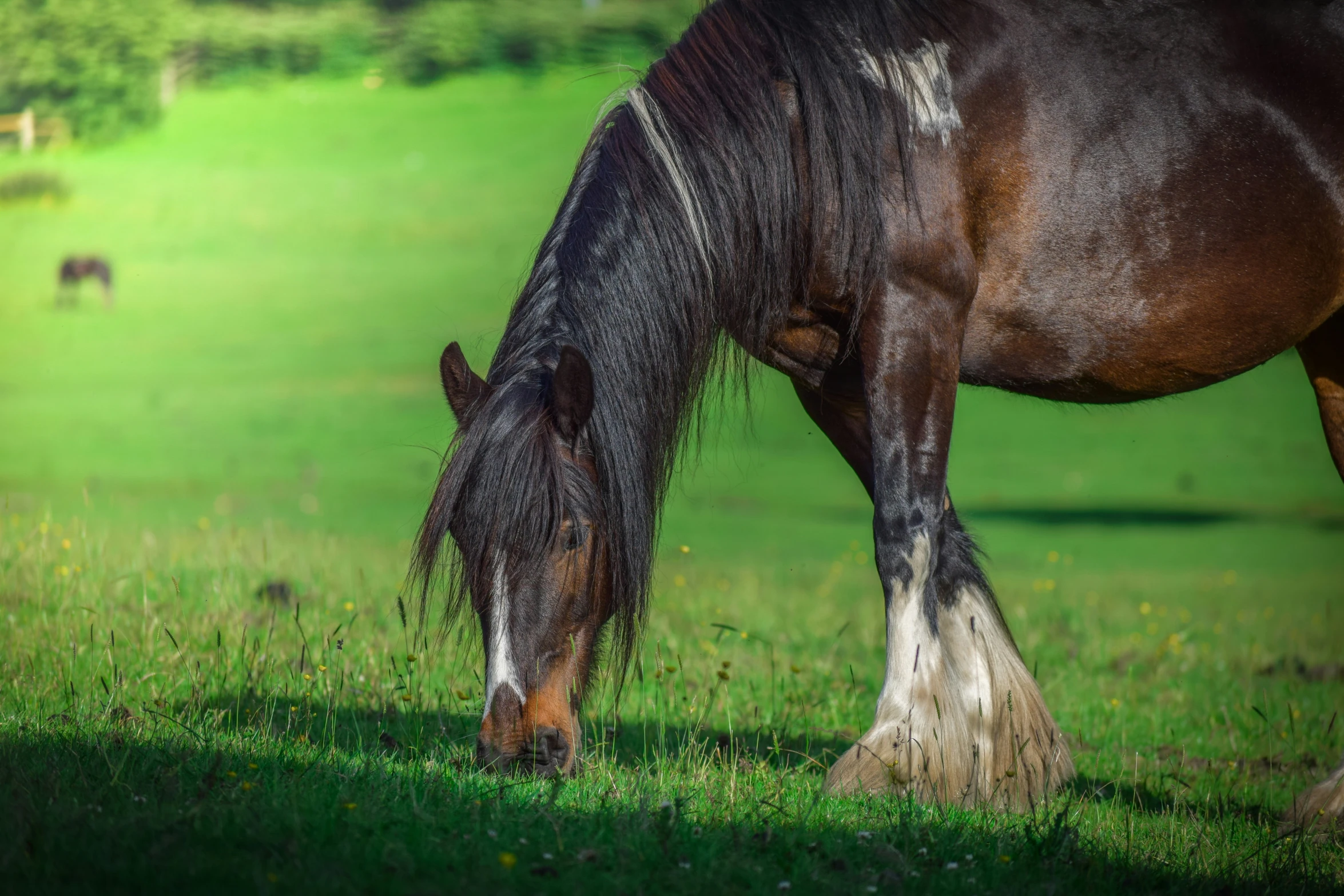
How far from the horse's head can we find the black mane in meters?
0.01

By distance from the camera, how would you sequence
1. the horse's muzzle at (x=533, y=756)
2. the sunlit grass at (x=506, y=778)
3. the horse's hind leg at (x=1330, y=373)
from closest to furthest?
1. the sunlit grass at (x=506, y=778)
2. the horse's muzzle at (x=533, y=756)
3. the horse's hind leg at (x=1330, y=373)

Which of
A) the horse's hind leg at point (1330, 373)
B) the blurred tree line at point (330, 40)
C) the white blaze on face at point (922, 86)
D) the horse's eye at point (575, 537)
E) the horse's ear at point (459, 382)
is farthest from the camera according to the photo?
the blurred tree line at point (330, 40)

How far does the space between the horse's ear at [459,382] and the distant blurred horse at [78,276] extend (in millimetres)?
25527

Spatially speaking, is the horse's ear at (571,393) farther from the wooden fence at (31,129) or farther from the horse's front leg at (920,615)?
the wooden fence at (31,129)

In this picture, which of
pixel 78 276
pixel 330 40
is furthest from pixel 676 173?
pixel 330 40

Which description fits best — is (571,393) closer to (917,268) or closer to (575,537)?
(575,537)

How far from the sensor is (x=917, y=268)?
4.06 m

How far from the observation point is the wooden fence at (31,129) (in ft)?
84.8

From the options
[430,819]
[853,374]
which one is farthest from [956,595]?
[430,819]

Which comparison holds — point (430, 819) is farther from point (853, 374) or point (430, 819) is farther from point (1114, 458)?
point (1114, 458)

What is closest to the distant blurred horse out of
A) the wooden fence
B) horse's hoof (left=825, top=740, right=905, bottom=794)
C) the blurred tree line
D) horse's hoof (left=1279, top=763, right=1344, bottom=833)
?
the wooden fence

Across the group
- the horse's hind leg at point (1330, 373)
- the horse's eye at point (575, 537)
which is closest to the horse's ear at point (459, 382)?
the horse's eye at point (575, 537)

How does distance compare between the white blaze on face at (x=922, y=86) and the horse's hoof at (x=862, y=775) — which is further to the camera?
the white blaze on face at (x=922, y=86)

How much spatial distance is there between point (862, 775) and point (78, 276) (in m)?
27.1
